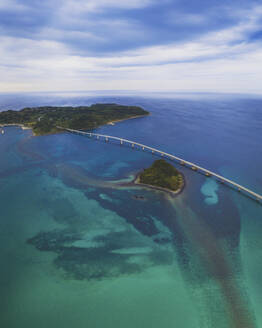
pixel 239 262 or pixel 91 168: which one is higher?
pixel 91 168

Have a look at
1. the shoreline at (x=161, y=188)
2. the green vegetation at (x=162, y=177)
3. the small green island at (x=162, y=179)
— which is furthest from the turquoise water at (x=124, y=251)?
the green vegetation at (x=162, y=177)

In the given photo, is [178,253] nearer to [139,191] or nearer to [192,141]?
[139,191]

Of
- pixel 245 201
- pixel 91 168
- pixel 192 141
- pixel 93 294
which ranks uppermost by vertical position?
pixel 192 141

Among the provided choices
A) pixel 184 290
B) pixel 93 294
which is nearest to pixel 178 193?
pixel 184 290

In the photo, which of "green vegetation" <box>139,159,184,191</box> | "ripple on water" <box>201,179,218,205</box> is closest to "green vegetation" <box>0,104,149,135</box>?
"green vegetation" <box>139,159,184,191</box>

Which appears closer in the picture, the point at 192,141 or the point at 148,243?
the point at 148,243

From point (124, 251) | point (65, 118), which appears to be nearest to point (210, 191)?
point (124, 251)
